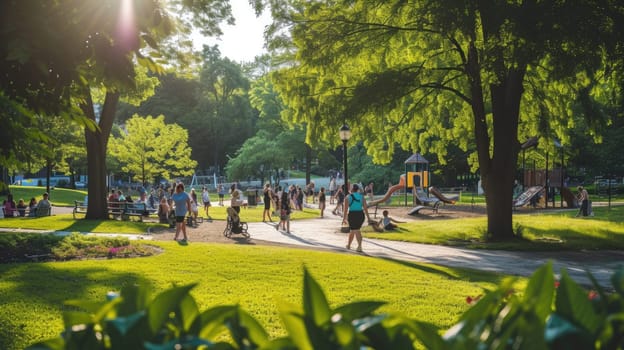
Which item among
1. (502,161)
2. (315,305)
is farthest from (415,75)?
(315,305)

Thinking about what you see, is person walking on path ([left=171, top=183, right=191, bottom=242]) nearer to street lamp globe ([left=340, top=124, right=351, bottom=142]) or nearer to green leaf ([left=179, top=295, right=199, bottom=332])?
street lamp globe ([left=340, top=124, right=351, bottom=142])

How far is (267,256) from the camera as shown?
12484 mm

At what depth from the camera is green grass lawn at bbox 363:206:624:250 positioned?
52.1 ft

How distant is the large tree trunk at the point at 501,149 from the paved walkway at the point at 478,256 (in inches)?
92.1

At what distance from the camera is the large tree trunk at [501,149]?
16938mm

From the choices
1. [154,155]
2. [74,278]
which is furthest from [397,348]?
[154,155]

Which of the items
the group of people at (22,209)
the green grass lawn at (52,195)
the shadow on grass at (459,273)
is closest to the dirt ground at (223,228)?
the shadow on grass at (459,273)

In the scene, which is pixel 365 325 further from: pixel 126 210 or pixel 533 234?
pixel 126 210

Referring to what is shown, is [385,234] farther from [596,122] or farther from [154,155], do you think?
[154,155]

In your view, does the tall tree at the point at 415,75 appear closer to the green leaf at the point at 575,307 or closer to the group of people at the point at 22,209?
the green leaf at the point at 575,307

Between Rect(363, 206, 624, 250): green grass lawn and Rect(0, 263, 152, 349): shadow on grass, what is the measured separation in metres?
10.8

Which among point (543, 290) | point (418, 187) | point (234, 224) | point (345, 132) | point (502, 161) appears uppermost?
point (345, 132)

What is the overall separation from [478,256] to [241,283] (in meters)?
7.42

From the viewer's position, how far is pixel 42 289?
8.41 metres
